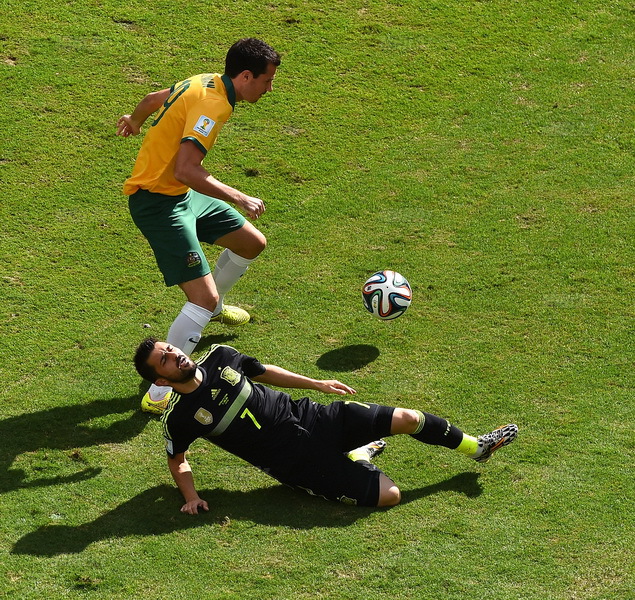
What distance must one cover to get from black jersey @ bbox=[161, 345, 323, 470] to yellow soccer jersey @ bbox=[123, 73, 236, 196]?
5.47 feet

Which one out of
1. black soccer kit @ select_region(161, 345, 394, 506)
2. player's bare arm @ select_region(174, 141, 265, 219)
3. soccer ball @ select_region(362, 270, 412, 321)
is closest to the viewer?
black soccer kit @ select_region(161, 345, 394, 506)

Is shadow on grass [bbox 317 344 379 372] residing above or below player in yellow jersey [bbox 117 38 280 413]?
below

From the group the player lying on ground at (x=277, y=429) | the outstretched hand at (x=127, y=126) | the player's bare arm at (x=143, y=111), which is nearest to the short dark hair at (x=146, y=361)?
the player lying on ground at (x=277, y=429)

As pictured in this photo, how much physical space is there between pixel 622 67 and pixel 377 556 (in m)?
9.21

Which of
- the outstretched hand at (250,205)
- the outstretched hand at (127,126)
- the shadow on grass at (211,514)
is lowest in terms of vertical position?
the shadow on grass at (211,514)

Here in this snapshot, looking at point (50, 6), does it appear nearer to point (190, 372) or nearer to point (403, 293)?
point (403, 293)

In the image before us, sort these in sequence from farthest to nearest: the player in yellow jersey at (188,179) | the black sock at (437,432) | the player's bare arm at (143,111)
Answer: the player's bare arm at (143,111)
the player in yellow jersey at (188,179)
the black sock at (437,432)

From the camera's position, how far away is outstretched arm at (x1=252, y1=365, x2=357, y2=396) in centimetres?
704

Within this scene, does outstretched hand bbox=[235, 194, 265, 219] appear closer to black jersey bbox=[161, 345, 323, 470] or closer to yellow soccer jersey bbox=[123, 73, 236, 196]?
yellow soccer jersey bbox=[123, 73, 236, 196]

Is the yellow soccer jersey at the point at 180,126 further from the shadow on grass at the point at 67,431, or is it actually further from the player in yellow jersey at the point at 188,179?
the shadow on grass at the point at 67,431

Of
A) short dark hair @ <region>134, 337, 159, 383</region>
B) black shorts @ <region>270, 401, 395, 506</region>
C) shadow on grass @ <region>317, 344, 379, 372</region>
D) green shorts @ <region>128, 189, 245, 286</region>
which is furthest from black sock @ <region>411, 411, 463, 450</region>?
green shorts @ <region>128, 189, 245, 286</region>

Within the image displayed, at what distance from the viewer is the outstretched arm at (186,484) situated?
6715 mm

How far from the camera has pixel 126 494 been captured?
274 inches

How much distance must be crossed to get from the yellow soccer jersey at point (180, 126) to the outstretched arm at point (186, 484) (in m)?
2.35
